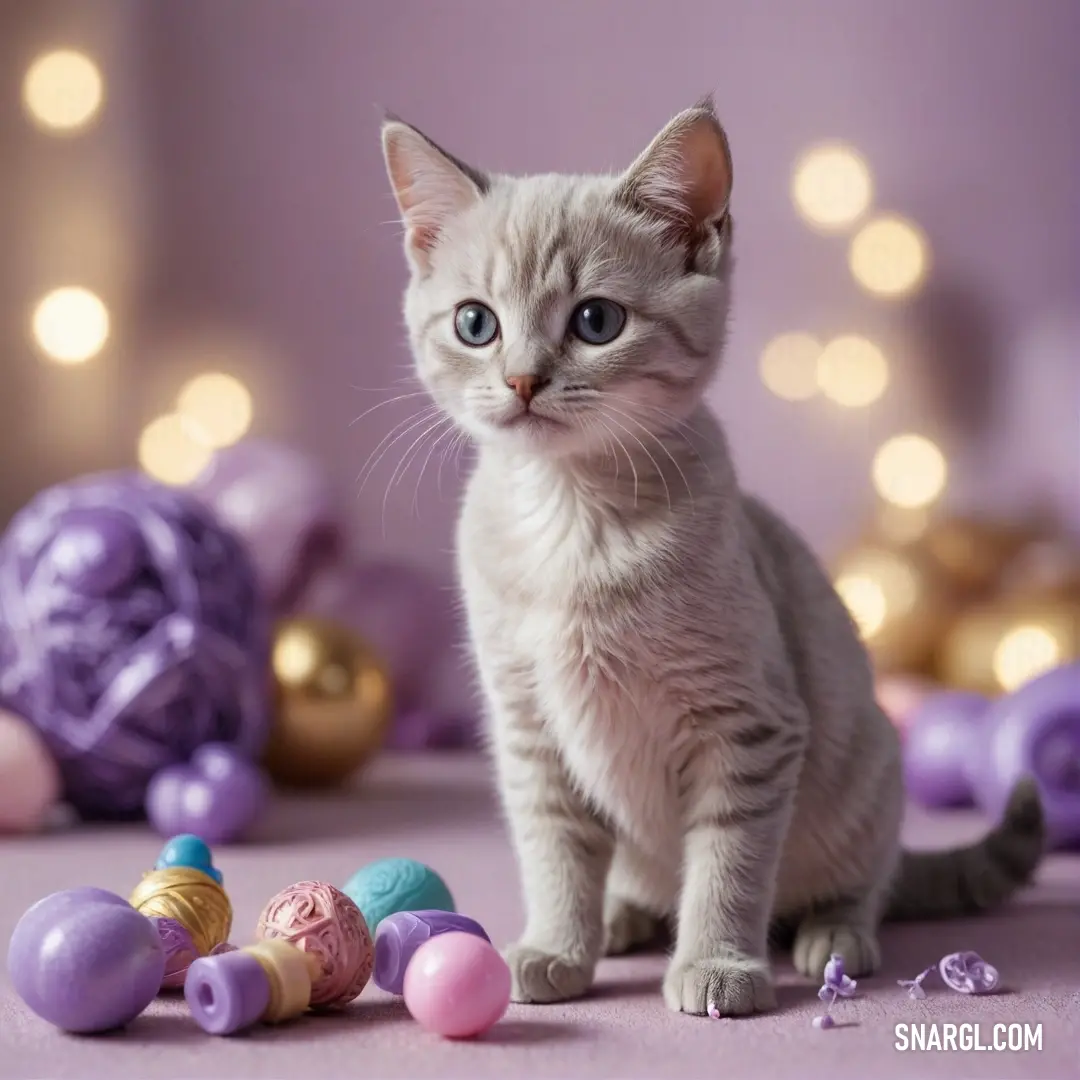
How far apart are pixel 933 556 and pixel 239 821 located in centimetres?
159

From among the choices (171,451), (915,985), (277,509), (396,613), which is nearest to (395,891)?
(915,985)

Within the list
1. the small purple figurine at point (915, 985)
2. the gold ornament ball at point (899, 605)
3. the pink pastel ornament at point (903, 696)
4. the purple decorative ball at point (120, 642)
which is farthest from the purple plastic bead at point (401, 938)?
the gold ornament ball at point (899, 605)

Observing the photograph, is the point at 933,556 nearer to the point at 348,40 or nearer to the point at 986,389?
the point at 986,389

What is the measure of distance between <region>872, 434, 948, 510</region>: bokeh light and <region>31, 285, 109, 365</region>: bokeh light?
165cm

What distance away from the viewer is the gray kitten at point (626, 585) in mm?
1219

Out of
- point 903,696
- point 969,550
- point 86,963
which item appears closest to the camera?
point 86,963

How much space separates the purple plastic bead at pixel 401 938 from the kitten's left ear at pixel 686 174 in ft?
2.00

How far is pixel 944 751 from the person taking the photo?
2.21 meters

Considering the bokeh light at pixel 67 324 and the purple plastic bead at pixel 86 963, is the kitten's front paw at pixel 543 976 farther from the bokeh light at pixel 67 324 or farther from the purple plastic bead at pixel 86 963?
A: the bokeh light at pixel 67 324

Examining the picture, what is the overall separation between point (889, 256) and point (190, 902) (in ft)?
7.55

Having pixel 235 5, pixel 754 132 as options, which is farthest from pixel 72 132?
pixel 754 132

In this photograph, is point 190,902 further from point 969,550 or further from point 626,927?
point 969,550

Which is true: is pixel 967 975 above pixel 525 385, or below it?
below

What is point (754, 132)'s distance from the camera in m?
3.11
